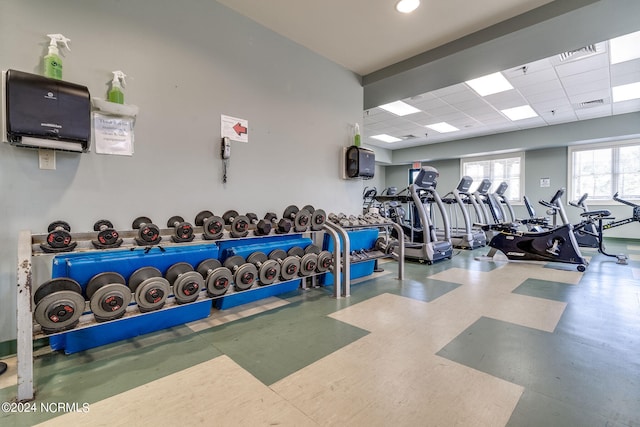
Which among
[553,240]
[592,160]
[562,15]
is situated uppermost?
[562,15]

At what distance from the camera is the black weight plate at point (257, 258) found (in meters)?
2.64

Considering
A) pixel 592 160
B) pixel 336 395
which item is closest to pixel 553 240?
pixel 336 395

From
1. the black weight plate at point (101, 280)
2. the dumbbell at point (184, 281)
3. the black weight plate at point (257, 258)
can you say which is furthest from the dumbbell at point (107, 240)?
the black weight plate at point (257, 258)

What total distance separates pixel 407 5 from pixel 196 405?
3762 millimetres

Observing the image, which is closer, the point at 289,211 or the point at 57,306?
the point at 57,306

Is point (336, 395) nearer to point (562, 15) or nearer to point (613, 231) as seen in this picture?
point (562, 15)

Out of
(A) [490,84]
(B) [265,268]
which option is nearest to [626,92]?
(A) [490,84]

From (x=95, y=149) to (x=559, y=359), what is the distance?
364 centimetres

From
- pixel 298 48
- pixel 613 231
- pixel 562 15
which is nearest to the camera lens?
pixel 562 15

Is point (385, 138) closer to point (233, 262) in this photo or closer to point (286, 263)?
point (286, 263)

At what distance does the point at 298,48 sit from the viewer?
3.62 meters

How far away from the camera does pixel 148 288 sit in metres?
1.86

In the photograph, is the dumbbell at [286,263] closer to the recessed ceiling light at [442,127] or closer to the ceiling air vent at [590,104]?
the recessed ceiling light at [442,127]

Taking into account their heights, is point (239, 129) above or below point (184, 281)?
above
